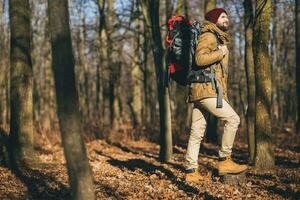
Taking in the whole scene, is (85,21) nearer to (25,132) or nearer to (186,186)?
(25,132)

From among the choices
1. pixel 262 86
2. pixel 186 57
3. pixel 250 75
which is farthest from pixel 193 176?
pixel 250 75

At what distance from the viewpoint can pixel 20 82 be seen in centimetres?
898

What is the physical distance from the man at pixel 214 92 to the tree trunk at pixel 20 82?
13.2ft

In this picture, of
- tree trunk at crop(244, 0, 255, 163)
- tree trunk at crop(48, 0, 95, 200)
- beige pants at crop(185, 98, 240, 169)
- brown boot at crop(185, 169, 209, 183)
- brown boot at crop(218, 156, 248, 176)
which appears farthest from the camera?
tree trunk at crop(244, 0, 255, 163)

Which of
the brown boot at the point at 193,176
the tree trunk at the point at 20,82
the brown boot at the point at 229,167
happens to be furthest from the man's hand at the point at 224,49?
the tree trunk at the point at 20,82

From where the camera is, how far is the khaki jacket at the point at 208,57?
234 inches

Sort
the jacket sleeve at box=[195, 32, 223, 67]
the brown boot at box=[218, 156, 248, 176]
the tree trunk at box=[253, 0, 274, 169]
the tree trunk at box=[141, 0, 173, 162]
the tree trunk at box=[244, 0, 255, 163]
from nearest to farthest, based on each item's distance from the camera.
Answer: the jacket sleeve at box=[195, 32, 223, 67] → the brown boot at box=[218, 156, 248, 176] → the tree trunk at box=[253, 0, 274, 169] → the tree trunk at box=[244, 0, 255, 163] → the tree trunk at box=[141, 0, 173, 162]

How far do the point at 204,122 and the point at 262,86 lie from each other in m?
2.15

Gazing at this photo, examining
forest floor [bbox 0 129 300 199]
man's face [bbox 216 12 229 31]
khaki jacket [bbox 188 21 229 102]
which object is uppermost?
man's face [bbox 216 12 229 31]

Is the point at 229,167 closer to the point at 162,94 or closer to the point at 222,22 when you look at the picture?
the point at 222,22

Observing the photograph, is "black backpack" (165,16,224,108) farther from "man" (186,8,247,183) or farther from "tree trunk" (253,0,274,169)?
"tree trunk" (253,0,274,169)

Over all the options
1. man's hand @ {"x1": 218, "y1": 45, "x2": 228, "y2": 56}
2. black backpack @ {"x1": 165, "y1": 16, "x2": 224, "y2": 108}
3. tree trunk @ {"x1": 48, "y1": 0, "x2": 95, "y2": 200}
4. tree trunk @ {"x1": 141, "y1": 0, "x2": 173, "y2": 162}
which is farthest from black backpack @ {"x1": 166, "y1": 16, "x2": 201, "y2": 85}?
tree trunk @ {"x1": 141, "y1": 0, "x2": 173, "y2": 162}

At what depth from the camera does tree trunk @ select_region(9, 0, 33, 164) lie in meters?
8.91

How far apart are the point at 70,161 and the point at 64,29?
1266 millimetres
